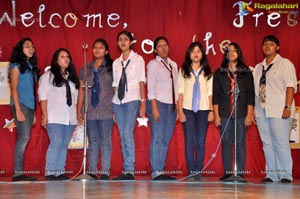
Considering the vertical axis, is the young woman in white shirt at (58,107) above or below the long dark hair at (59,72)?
below

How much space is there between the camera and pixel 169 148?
300 inches

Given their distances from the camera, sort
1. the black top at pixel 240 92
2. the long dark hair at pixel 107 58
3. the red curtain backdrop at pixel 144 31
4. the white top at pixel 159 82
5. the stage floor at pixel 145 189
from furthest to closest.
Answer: the red curtain backdrop at pixel 144 31
the long dark hair at pixel 107 58
the white top at pixel 159 82
the black top at pixel 240 92
the stage floor at pixel 145 189

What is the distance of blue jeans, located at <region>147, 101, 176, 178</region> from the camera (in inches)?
274

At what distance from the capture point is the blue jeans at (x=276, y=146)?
675 centimetres

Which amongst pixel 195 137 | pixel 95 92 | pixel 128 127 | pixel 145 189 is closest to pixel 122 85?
pixel 95 92

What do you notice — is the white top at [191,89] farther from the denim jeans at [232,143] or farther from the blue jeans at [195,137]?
the denim jeans at [232,143]

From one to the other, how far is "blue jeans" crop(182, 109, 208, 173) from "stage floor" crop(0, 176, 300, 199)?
320 millimetres

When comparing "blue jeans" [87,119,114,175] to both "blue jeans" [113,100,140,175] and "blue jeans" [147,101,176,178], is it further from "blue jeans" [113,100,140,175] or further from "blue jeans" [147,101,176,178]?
"blue jeans" [147,101,176,178]

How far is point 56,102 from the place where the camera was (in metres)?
6.98

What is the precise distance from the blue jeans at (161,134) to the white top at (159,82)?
76mm

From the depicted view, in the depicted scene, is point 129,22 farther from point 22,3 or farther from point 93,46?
point 22,3

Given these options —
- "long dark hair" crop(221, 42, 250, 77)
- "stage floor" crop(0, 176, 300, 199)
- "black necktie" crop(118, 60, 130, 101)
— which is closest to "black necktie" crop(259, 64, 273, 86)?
"long dark hair" crop(221, 42, 250, 77)

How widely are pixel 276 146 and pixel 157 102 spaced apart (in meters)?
1.30

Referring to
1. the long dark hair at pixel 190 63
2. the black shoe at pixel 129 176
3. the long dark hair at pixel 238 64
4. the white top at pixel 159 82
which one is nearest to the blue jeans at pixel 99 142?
the black shoe at pixel 129 176
